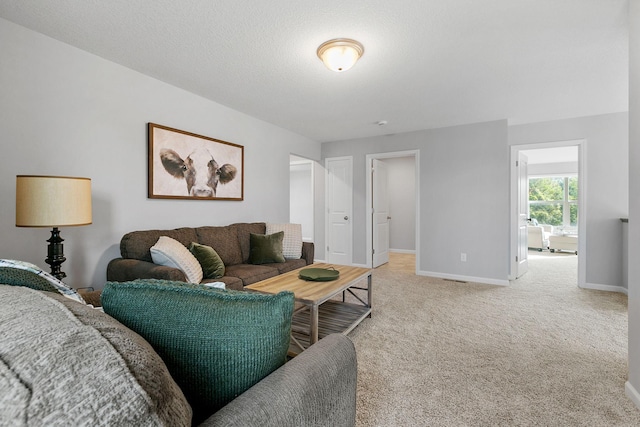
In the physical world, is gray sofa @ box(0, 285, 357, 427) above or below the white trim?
above

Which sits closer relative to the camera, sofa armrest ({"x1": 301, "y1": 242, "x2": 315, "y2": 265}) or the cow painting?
the cow painting

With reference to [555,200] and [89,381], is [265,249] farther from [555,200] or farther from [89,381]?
[555,200]

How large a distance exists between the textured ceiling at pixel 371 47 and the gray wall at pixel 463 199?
2.55 ft

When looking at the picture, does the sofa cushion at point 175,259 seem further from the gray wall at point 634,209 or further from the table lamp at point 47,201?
the gray wall at point 634,209

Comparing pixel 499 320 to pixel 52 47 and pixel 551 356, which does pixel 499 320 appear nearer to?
pixel 551 356

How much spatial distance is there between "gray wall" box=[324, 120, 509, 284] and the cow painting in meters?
2.93

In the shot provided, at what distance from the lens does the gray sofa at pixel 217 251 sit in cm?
225

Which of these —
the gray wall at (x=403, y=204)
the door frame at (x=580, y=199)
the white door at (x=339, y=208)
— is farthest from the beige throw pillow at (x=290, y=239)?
the gray wall at (x=403, y=204)

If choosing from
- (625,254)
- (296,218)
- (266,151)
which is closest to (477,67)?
(266,151)

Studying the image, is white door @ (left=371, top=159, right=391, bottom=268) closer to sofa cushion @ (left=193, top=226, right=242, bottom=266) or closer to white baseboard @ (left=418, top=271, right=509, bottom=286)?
white baseboard @ (left=418, top=271, right=509, bottom=286)

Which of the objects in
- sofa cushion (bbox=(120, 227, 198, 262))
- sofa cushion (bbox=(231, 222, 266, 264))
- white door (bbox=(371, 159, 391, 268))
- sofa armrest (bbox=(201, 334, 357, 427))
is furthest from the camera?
white door (bbox=(371, 159, 391, 268))

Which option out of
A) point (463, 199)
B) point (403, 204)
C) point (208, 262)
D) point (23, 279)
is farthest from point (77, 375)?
point (403, 204)

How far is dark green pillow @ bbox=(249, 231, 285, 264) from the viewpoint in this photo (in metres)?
3.32

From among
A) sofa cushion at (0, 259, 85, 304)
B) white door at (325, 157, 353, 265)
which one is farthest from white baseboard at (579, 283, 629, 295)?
sofa cushion at (0, 259, 85, 304)
